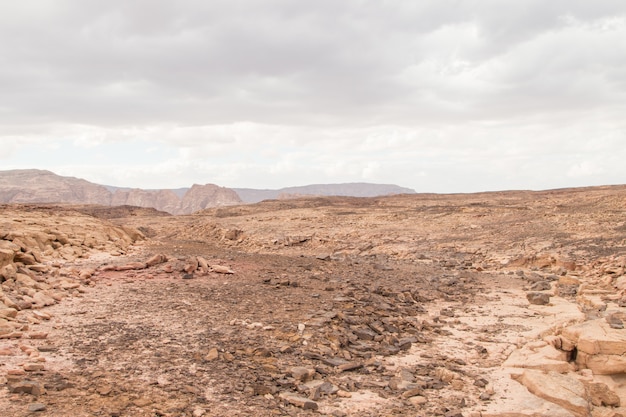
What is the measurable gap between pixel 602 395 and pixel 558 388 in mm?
860

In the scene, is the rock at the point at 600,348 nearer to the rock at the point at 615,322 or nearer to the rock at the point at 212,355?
the rock at the point at 615,322

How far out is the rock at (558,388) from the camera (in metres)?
5.73

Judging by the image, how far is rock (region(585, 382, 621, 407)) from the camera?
20.6ft

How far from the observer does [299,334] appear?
802 cm

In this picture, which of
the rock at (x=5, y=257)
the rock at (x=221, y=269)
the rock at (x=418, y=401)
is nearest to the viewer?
the rock at (x=418, y=401)

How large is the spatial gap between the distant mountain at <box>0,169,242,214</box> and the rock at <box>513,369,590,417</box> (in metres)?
93.6

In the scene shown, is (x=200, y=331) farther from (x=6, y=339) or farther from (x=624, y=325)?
(x=624, y=325)

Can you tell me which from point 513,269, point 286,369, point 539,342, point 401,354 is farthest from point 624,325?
point 513,269

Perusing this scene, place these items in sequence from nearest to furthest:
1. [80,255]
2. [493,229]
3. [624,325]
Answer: [624,325] → [80,255] → [493,229]

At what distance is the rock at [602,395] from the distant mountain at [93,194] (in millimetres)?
93783

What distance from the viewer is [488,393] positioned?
20.5 feet

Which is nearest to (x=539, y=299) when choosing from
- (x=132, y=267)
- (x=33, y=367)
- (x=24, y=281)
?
(x=132, y=267)

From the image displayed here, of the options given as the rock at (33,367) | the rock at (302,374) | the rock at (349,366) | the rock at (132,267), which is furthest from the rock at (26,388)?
the rock at (132,267)

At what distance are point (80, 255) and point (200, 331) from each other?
8.77 meters
